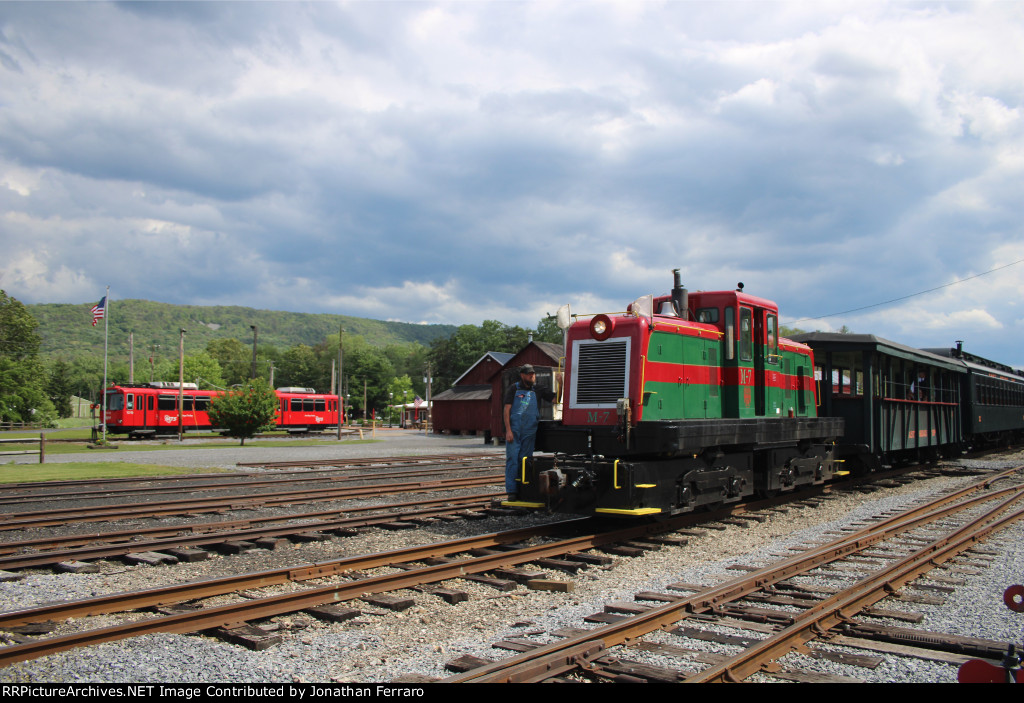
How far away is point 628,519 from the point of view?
9031mm

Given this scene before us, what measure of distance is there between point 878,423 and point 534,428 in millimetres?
9415

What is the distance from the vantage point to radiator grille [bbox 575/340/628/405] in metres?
8.46

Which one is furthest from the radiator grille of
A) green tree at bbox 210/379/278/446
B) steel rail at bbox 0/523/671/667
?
green tree at bbox 210/379/278/446

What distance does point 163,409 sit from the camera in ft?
136

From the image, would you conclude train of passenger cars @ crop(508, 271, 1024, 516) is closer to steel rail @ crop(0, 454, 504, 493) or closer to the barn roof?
steel rail @ crop(0, 454, 504, 493)

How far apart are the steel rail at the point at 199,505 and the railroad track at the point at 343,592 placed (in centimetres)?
556

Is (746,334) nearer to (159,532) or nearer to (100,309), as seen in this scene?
(159,532)

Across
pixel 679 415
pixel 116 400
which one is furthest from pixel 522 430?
pixel 116 400

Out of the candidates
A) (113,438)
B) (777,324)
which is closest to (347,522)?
(777,324)

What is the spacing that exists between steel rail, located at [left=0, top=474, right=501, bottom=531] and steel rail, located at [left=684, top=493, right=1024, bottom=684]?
30.7 feet

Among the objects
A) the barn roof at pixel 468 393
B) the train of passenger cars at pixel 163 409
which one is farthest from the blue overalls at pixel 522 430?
the barn roof at pixel 468 393

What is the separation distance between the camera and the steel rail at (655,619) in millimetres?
3830

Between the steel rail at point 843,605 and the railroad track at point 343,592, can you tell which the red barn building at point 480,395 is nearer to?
the railroad track at point 343,592

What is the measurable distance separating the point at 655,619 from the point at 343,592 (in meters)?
2.65
